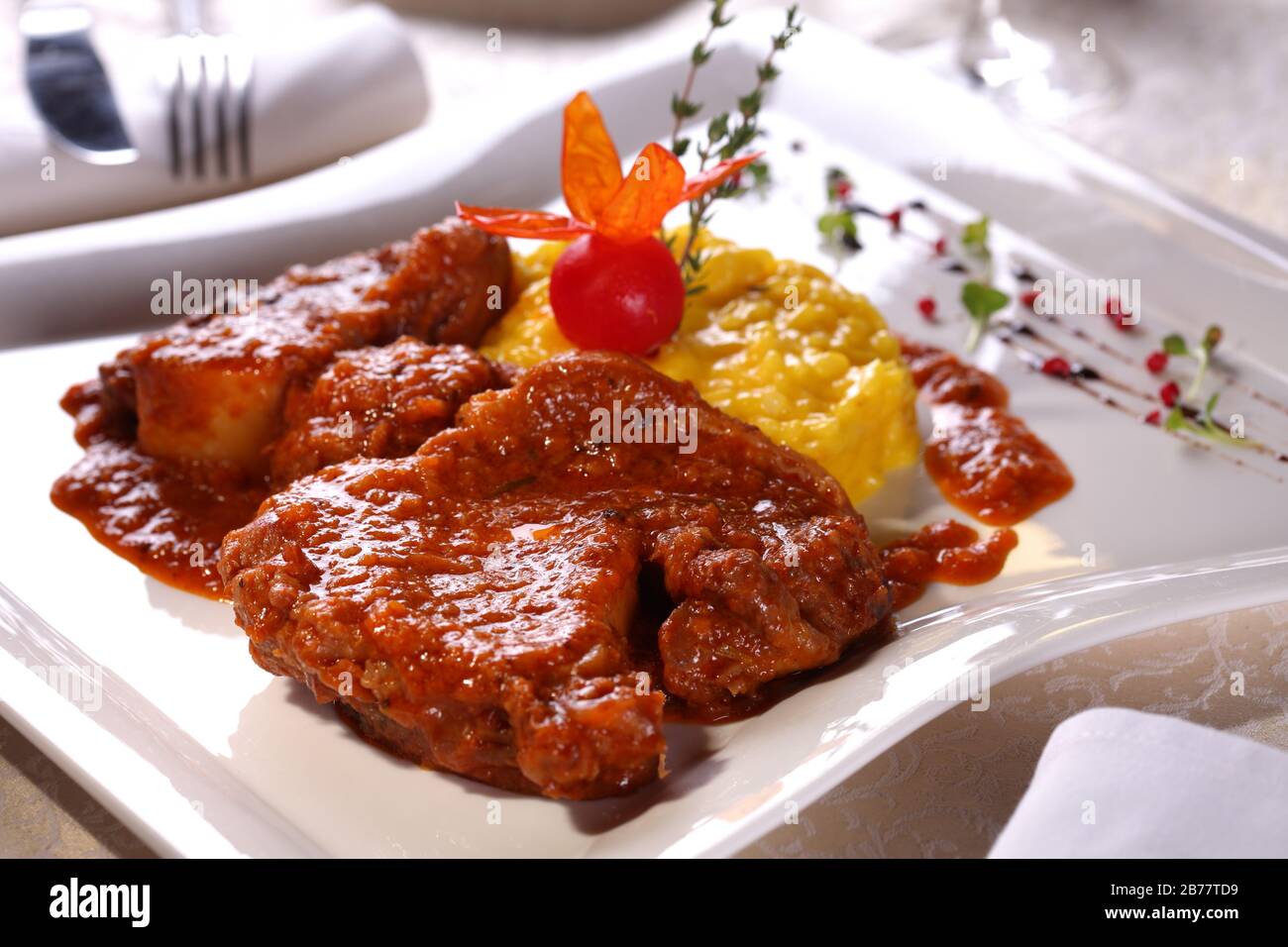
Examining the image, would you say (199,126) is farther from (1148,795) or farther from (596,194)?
(1148,795)

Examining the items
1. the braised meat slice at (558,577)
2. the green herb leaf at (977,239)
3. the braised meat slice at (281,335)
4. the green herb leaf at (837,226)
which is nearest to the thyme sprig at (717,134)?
the braised meat slice at (281,335)

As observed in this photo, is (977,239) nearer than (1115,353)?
No

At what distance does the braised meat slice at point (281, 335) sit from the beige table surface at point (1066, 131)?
4.28 ft

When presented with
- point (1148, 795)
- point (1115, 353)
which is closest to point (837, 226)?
point (1115, 353)

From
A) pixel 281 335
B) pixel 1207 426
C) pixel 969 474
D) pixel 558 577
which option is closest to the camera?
pixel 558 577

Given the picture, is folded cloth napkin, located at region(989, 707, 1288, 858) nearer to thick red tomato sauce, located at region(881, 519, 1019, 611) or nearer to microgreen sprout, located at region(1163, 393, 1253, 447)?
thick red tomato sauce, located at region(881, 519, 1019, 611)

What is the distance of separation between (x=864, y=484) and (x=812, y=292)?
896 millimetres

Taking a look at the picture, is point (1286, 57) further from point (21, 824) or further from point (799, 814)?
point (21, 824)

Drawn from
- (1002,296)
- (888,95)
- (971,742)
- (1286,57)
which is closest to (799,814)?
(971,742)

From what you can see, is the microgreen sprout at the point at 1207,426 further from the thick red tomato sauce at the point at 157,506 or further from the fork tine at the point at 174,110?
the fork tine at the point at 174,110

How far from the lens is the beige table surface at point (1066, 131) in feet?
13.6

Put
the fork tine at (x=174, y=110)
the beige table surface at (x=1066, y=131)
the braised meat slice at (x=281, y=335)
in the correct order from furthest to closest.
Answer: the fork tine at (x=174, y=110), the braised meat slice at (x=281, y=335), the beige table surface at (x=1066, y=131)

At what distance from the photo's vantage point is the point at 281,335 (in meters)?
5.27

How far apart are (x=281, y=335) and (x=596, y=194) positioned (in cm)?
127
